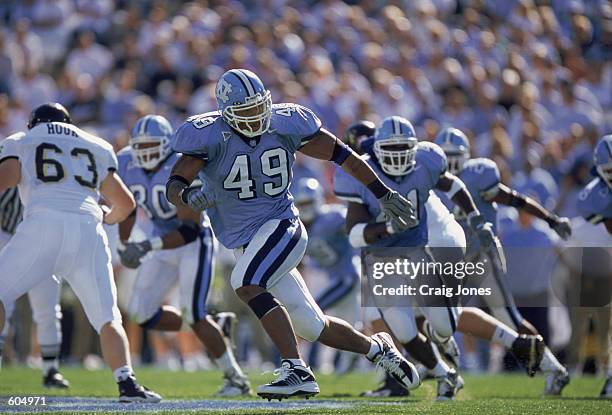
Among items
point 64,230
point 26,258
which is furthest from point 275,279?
point 26,258

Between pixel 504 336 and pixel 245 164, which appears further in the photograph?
pixel 504 336

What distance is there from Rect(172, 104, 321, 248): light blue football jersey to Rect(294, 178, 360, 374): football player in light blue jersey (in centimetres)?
386

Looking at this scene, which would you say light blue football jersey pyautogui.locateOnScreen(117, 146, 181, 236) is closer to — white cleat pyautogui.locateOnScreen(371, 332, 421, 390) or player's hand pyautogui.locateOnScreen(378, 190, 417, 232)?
player's hand pyautogui.locateOnScreen(378, 190, 417, 232)

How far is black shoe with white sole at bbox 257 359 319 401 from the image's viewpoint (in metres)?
5.62

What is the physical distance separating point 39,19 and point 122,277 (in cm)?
444

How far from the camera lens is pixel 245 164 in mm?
6047

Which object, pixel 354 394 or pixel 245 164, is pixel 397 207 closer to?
pixel 245 164

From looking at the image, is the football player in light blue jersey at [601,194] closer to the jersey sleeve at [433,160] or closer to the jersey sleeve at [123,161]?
the jersey sleeve at [433,160]

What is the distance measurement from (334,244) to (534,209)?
2413 mm

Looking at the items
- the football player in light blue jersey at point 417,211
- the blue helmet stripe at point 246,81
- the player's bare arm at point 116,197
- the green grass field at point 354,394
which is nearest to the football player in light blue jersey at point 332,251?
the green grass field at point 354,394

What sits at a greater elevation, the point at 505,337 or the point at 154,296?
the point at 154,296

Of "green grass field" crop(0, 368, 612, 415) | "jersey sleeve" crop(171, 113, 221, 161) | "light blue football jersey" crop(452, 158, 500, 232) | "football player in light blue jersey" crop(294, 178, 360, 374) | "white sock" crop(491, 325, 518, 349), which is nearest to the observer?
"jersey sleeve" crop(171, 113, 221, 161)

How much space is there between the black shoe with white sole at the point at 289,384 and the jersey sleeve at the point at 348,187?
191cm

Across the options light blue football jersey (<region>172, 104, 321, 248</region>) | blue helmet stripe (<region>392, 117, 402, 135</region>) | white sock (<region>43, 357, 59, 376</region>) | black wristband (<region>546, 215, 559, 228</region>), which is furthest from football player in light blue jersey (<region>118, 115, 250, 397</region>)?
black wristband (<region>546, 215, 559, 228</region>)
